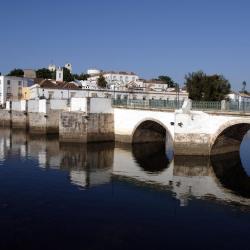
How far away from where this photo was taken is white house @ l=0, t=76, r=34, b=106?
71.9m

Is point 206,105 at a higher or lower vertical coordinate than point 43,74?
lower

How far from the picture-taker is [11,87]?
240ft

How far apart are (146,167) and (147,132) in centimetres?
1166

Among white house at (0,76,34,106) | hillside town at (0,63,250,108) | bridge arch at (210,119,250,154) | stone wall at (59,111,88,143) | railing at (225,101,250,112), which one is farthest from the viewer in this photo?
white house at (0,76,34,106)

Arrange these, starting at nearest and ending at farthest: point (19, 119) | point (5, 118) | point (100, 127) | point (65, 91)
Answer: point (100, 127), point (19, 119), point (5, 118), point (65, 91)

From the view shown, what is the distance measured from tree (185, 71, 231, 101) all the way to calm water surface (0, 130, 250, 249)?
10.1m

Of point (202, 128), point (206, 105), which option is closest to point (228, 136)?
point (202, 128)

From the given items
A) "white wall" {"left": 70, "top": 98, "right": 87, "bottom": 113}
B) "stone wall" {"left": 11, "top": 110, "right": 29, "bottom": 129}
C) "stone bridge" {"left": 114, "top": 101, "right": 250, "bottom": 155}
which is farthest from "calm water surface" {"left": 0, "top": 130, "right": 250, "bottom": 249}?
"stone wall" {"left": 11, "top": 110, "right": 29, "bottom": 129}

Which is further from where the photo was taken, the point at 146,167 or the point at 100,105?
the point at 100,105

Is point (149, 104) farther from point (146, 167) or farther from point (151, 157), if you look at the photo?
point (146, 167)

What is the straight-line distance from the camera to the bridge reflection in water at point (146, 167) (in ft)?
69.3

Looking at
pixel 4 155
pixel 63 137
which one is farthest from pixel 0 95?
pixel 4 155

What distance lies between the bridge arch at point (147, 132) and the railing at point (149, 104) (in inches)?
58.9

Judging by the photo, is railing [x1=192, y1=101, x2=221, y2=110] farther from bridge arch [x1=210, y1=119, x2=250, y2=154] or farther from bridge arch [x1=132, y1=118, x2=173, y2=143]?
bridge arch [x1=132, y1=118, x2=173, y2=143]
